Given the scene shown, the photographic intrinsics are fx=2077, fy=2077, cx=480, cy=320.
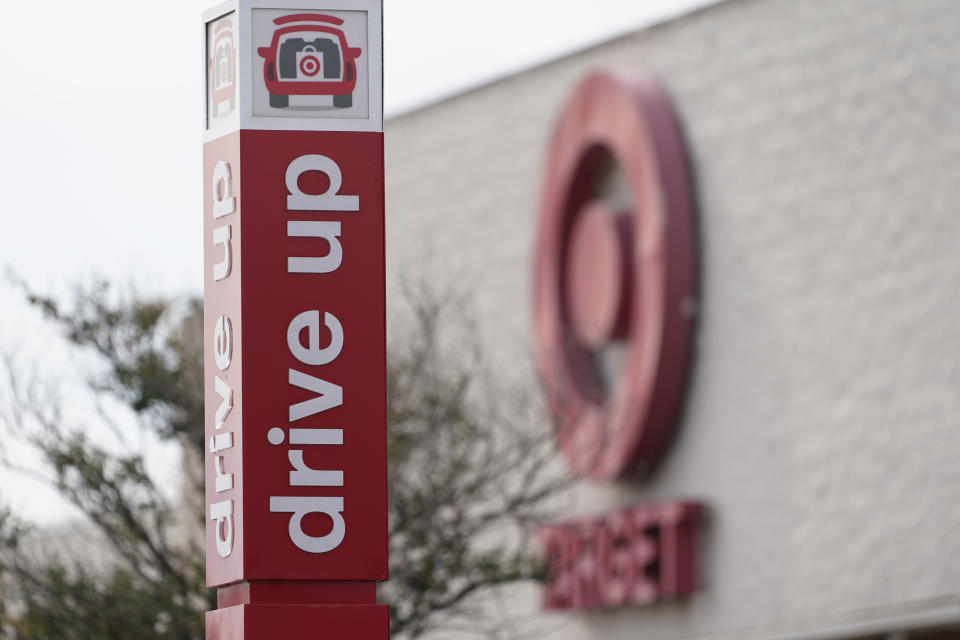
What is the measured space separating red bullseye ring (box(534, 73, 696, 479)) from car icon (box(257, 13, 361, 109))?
10.8 meters

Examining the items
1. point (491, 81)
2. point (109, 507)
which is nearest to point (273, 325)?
point (109, 507)

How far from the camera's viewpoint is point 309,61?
9367mm

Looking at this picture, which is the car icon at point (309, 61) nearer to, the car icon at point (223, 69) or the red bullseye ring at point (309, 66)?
the red bullseye ring at point (309, 66)

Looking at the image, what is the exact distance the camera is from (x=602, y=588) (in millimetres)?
20969

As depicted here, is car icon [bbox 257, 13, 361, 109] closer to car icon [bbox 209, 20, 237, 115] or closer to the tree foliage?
car icon [bbox 209, 20, 237, 115]

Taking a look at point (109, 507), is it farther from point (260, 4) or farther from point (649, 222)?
point (260, 4)

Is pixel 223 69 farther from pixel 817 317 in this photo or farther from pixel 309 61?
pixel 817 317

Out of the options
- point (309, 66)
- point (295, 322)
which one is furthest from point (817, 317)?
point (295, 322)

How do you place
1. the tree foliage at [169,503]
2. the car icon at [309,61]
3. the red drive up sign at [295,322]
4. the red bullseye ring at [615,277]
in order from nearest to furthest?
the red drive up sign at [295,322], the car icon at [309,61], the tree foliage at [169,503], the red bullseye ring at [615,277]

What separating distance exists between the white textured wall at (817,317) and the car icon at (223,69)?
9.31m

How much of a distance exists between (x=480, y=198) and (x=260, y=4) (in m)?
15.2

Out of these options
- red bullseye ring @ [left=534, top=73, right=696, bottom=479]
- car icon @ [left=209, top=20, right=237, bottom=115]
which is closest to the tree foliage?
red bullseye ring @ [left=534, top=73, right=696, bottom=479]

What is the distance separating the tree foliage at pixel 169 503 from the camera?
52.6 feet

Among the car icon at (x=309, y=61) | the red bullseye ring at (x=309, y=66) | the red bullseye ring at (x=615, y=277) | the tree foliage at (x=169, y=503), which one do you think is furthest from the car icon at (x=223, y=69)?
the red bullseye ring at (x=615, y=277)
